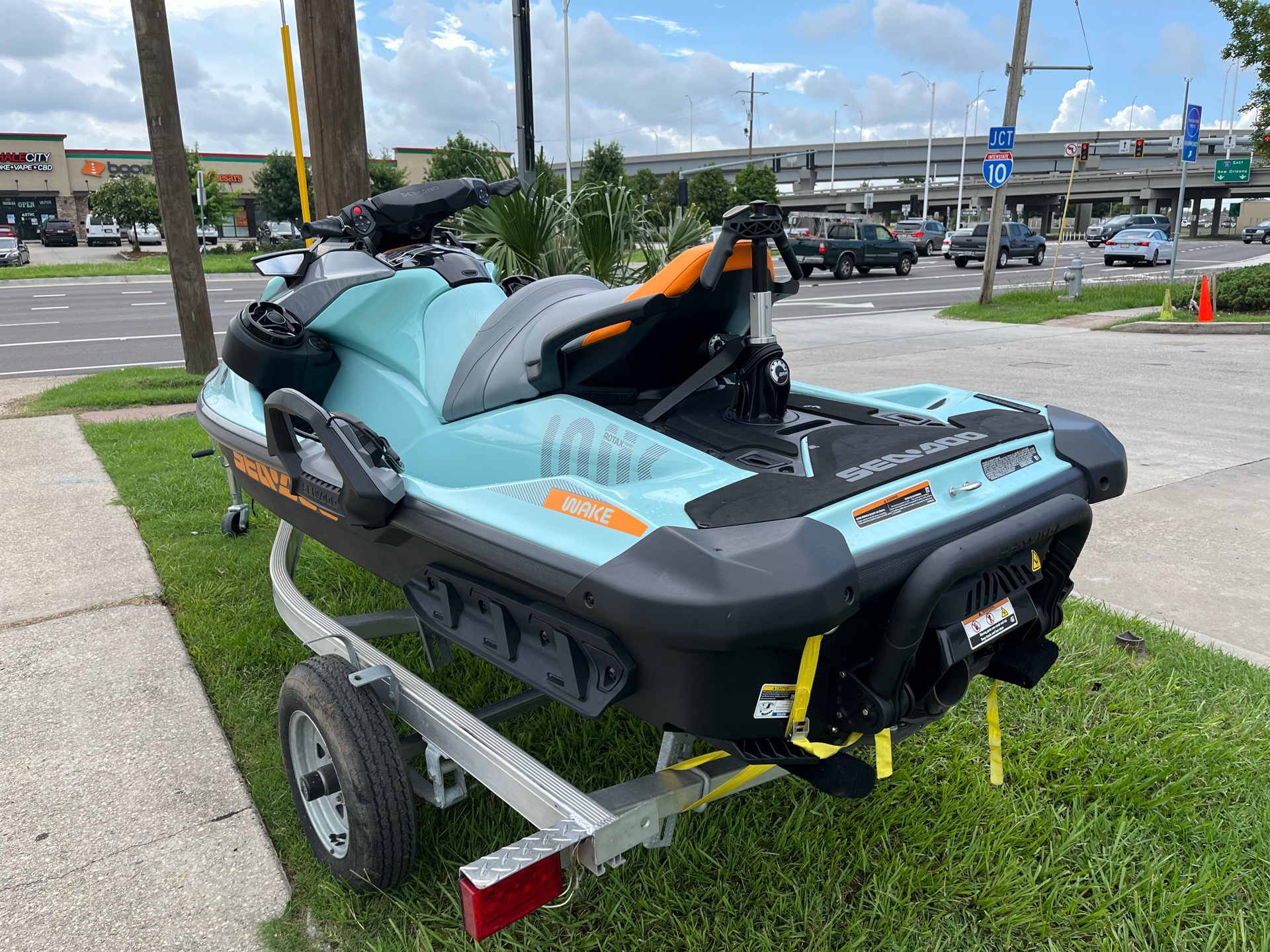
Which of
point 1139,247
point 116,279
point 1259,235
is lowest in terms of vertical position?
point 116,279

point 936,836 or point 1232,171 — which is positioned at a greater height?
point 1232,171

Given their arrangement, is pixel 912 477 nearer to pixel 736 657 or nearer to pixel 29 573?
pixel 736 657

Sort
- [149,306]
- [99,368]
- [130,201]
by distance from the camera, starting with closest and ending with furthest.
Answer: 1. [99,368]
2. [149,306]
3. [130,201]

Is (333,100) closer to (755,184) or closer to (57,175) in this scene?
(755,184)

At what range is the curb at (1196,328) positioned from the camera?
14000 mm

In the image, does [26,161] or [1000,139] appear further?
[26,161]

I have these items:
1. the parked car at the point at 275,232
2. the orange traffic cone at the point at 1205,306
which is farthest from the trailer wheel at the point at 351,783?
the parked car at the point at 275,232

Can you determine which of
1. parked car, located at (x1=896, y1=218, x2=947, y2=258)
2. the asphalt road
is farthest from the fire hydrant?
parked car, located at (x1=896, y1=218, x2=947, y2=258)

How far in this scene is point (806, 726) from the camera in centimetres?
184

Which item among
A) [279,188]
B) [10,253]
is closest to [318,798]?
[10,253]

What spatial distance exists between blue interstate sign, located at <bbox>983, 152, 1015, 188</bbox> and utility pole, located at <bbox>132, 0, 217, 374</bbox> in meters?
12.4

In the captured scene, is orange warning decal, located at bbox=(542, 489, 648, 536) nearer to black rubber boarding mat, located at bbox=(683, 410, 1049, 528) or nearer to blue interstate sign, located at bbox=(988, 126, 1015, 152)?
black rubber boarding mat, located at bbox=(683, 410, 1049, 528)

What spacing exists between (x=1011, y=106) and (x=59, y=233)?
52.5m

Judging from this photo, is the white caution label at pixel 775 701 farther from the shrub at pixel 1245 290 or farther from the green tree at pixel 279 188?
the green tree at pixel 279 188
